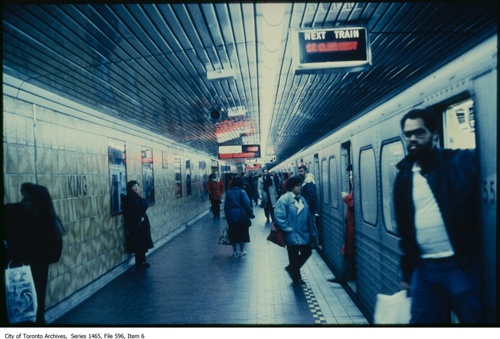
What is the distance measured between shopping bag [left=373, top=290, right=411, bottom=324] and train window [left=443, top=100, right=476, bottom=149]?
1.04 m

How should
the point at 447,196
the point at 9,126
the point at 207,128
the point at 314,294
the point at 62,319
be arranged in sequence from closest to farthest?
1. the point at 447,196
2. the point at 9,126
3. the point at 62,319
4. the point at 314,294
5. the point at 207,128

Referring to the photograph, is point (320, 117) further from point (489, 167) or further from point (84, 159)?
point (489, 167)

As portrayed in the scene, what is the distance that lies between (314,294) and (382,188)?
206 cm

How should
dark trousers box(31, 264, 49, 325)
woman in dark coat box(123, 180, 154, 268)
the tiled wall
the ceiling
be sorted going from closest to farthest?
the ceiling < dark trousers box(31, 264, 49, 325) < the tiled wall < woman in dark coat box(123, 180, 154, 268)

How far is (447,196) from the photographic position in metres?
1.97

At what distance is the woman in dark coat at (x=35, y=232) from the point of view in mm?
3195

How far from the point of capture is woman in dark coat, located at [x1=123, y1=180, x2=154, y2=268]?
6.37 metres

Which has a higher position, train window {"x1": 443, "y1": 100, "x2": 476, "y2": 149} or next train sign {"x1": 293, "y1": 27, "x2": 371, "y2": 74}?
next train sign {"x1": 293, "y1": 27, "x2": 371, "y2": 74}

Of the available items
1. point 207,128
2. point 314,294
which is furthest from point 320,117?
point 314,294

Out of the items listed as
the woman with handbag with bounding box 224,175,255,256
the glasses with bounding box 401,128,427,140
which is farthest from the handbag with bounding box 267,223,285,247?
the glasses with bounding box 401,128,427,140

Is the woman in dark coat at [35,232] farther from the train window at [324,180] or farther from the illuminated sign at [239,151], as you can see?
the illuminated sign at [239,151]

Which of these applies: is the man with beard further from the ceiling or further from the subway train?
the ceiling

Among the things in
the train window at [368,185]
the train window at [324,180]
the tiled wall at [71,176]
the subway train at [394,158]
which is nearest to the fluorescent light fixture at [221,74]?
the subway train at [394,158]

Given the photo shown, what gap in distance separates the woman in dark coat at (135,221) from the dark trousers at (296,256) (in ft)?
9.56
